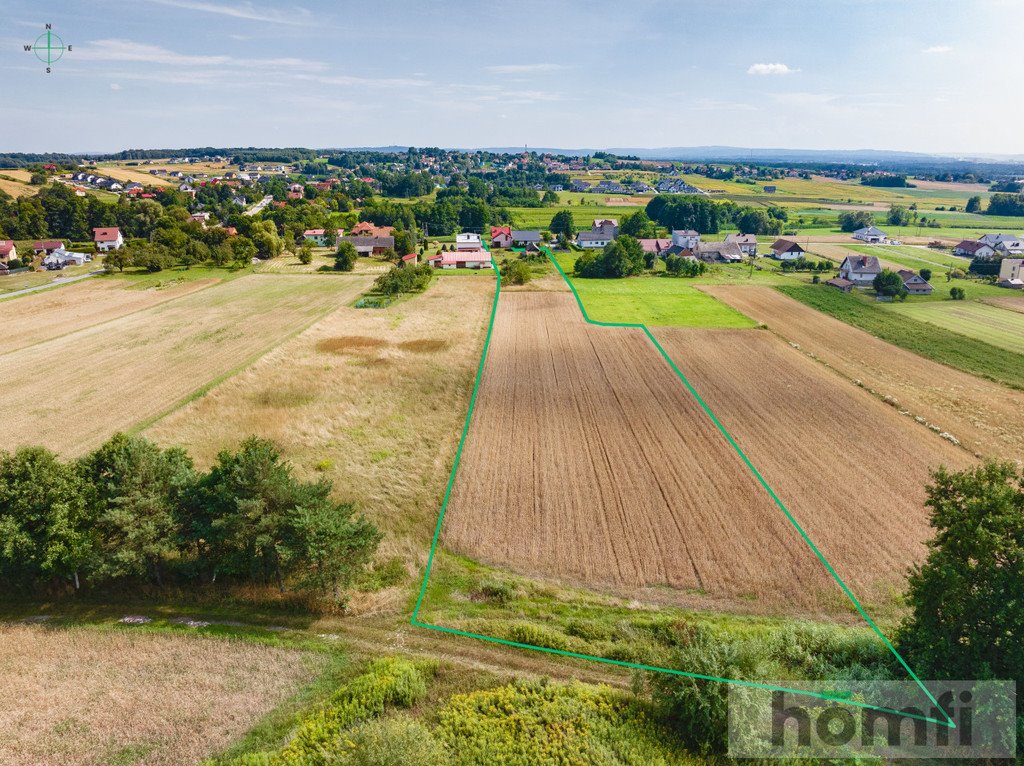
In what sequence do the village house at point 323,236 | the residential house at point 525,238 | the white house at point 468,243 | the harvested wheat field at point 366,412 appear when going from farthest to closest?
the village house at point 323,236 → the residential house at point 525,238 → the white house at point 468,243 → the harvested wheat field at point 366,412

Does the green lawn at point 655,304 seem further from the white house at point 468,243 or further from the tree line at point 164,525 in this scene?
the tree line at point 164,525

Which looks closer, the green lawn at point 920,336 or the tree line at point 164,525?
the tree line at point 164,525

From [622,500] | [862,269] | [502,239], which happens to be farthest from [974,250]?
[622,500]

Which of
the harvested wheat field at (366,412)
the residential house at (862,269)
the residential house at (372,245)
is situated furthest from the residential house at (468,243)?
the residential house at (862,269)

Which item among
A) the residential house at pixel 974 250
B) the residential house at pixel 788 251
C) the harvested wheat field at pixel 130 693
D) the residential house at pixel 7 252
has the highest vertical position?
the residential house at pixel 974 250

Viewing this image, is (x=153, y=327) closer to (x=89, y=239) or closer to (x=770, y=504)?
(x=770, y=504)

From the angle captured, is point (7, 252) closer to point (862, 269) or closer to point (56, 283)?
point (56, 283)
